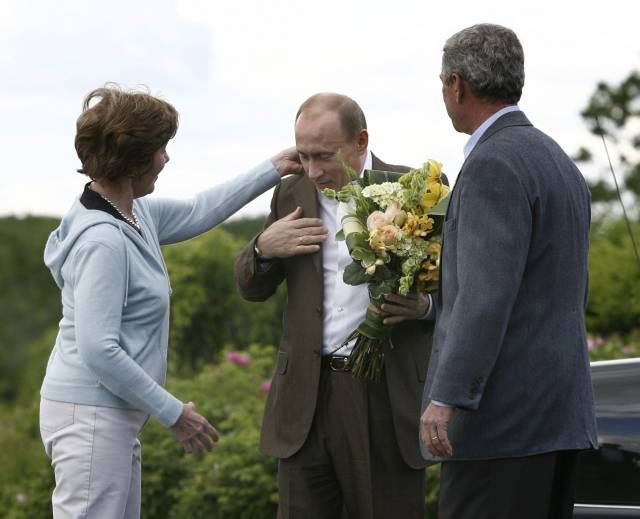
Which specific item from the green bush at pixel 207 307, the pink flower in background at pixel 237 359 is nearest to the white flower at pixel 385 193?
the pink flower in background at pixel 237 359

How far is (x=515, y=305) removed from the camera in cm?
367

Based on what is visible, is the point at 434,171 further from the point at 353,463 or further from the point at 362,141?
the point at 353,463

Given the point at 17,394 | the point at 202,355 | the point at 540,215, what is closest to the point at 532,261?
the point at 540,215

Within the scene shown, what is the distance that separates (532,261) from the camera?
3660mm

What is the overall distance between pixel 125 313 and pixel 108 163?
0.50 meters

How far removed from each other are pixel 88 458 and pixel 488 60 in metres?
1.80

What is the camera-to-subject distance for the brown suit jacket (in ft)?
15.3

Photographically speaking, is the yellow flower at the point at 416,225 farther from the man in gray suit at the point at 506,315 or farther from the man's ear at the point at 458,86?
the man's ear at the point at 458,86

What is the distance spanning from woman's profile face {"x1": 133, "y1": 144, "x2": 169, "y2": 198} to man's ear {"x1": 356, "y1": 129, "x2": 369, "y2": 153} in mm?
824

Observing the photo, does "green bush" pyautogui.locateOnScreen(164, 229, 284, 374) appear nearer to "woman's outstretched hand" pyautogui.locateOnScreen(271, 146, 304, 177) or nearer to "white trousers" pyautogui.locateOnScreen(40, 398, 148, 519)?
"woman's outstretched hand" pyautogui.locateOnScreen(271, 146, 304, 177)

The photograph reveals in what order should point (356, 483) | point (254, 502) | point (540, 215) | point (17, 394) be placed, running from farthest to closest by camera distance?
point (17, 394) < point (254, 502) < point (356, 483) < point (540, 215)

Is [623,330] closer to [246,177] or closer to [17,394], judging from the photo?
[246,177]

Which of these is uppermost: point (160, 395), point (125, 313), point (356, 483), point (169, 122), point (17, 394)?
point (169, 122)

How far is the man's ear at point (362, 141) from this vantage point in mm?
4762
